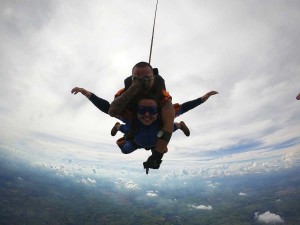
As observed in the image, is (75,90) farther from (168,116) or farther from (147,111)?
(168,116)

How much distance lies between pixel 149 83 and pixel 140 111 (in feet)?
2.02

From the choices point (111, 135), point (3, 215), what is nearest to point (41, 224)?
point (3, 215)

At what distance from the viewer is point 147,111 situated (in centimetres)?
330

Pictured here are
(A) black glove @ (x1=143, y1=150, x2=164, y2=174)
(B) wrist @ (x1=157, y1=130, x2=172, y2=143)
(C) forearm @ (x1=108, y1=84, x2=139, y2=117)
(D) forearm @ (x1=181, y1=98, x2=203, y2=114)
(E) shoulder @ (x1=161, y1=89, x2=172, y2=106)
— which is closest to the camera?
(C) forearm @ (x1=108, y1=84, x2=139, y2=117)

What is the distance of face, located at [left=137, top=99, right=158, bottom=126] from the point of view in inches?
125

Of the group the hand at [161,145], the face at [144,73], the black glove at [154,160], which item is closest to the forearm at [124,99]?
the face at [144,73]

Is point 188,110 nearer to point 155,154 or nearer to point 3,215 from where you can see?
point 155,154

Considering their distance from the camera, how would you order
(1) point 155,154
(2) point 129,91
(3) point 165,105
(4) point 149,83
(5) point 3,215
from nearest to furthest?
(2) point 129,91, (4) point 149,83, (3) point 165,105, (1) point 155,154, (5) point 3,215

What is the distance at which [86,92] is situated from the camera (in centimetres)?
372

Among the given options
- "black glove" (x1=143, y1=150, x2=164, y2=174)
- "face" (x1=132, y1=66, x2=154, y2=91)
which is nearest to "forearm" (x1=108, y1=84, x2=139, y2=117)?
"face" (x1=132, y1=66, x2=154, y2=91)

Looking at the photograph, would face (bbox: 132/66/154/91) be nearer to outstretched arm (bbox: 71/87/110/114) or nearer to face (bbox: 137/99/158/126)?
face (bbox: 137/99/158/126)

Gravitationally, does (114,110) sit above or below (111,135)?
below

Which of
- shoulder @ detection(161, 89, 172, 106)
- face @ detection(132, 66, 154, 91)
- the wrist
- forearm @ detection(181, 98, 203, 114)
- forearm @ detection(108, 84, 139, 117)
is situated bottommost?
the wrist

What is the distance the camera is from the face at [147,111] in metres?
3.19
